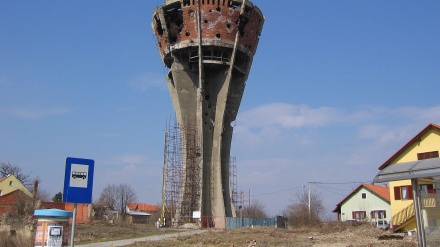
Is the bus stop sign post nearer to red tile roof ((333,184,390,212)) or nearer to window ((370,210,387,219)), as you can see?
red tile roof ((333,184,390,212))

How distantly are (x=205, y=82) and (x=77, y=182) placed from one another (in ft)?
112

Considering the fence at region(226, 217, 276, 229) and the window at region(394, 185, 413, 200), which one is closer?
the window at region(394, 185, 413, 200)

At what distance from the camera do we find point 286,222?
4228 cm

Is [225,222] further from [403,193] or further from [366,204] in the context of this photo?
[366,204]

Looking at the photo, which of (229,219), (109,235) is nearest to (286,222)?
(229,219)

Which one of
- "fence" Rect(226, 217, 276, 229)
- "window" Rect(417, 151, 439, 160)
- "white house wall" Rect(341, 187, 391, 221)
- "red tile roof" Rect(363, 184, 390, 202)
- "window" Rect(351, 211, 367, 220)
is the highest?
Result: "window" Rect(417, 151, 439, 160)

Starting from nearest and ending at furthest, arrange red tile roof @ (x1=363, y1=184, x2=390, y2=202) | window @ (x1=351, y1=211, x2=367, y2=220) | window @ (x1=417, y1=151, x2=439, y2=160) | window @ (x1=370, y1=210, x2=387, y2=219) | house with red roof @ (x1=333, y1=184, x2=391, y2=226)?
window @ (x1=417, y1=151, x2=439, y2=160), red tile roof @ (x1=363, y1=184, x2=390, y2=202), house with red roof @ (x1=333, y1=184, x2=391, y2=226), window @ (x1=370, y1=210, x2=387, y2=219), window @ (x1=351, y1=211, x2=367, y2=220)

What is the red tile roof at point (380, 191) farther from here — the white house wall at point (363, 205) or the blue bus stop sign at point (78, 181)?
the blue bus stop sign at point (78, 181)

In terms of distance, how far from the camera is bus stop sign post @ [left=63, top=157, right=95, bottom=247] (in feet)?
18.7

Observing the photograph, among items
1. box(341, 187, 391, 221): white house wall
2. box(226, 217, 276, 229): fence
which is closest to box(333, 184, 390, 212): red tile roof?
box(341, 187, 391, 221): white house wall

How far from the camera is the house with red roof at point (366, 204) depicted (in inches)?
1689

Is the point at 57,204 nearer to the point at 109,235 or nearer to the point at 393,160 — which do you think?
the point at 109,235

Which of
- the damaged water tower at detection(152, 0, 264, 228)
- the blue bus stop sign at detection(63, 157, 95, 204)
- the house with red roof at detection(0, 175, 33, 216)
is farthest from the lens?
the damaged water tower at detection(152, 0, 264, 228)

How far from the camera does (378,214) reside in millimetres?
43344
